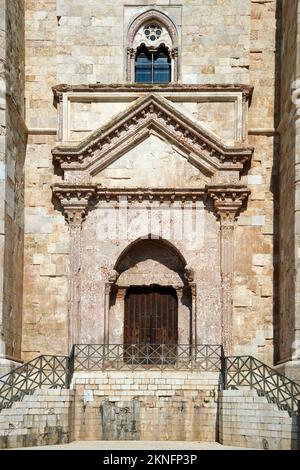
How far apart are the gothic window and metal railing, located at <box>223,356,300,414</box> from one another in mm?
7085

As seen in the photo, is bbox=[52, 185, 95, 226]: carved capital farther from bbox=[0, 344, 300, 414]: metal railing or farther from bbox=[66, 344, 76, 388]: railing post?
bbox=[66, 344, 76, 388]: railing post

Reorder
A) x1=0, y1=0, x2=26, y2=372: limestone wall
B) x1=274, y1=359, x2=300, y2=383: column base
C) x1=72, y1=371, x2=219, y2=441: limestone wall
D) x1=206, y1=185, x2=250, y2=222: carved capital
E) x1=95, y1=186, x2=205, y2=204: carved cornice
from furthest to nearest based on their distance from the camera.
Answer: x1=95, y1=186, x2=205, y2=204: carved cornice
x1=206, y1=185, x2=250, y2=222: carved capital
x1=0, y1=0, x2=26, y2=372: limestone wall
x1=274, y1=359, x2=300, y2=383: column base
x1=72, y1=371, x2=219, y2=441: limestone wall

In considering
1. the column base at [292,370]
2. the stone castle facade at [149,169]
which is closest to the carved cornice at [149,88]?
the stone castle facade at [149,169]

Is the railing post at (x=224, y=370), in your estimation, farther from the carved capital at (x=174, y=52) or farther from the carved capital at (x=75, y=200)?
the carved capital at (x=174, y=52)

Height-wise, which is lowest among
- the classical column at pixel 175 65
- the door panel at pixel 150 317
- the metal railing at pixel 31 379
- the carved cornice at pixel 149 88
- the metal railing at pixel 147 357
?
the metal railing at pixel 31 379

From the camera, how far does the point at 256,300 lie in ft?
74.6

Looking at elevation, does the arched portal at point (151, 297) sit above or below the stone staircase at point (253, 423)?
above

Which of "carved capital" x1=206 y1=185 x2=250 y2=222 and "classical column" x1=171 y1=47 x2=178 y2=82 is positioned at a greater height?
"classical column" x1=171 y1=47 x2=178 y2=82

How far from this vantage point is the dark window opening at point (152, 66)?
78.9 feet

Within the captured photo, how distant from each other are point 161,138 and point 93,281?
3.70 metres

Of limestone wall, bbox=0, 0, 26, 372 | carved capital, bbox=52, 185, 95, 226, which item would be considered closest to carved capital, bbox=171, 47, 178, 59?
limestone wall, bbox=0, 0, 26, 372

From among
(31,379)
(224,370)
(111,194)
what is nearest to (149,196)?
(111,194)

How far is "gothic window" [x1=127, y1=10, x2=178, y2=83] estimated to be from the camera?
78.3 feet

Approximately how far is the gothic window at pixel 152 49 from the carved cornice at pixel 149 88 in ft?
1.38
